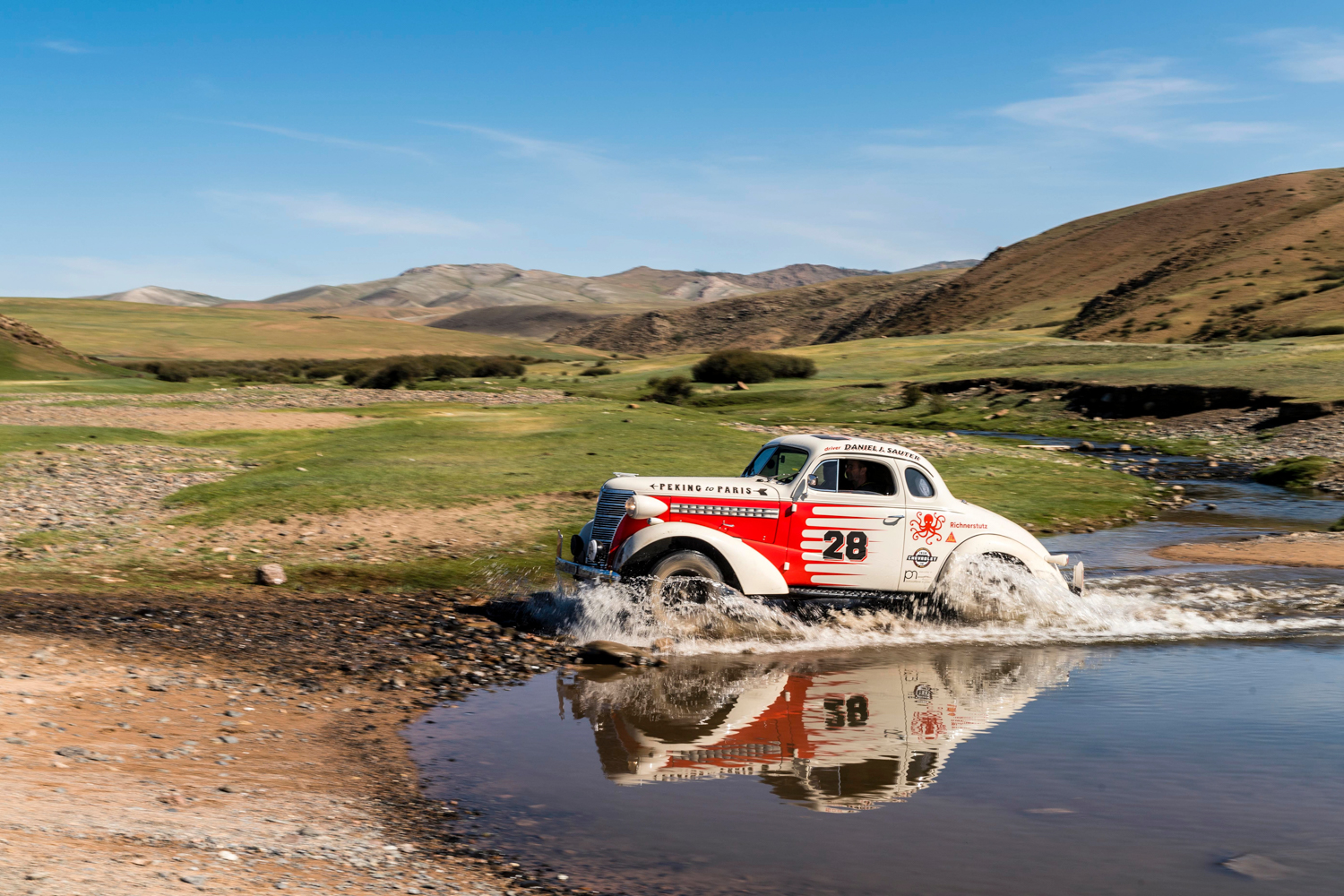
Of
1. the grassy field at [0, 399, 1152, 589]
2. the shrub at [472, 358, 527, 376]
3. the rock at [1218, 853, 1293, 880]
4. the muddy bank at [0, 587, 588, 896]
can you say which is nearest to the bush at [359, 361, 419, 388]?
the shrub at [472, 358, 527, 376]

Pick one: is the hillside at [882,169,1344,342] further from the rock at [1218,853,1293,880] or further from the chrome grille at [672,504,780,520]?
the rock at [1218,853,1293,880]

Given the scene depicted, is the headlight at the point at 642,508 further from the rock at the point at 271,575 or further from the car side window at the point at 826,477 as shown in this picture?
the rock at the point at 271,575

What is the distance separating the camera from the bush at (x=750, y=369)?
264ft

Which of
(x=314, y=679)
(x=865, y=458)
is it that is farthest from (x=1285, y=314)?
(x=314, y=679)

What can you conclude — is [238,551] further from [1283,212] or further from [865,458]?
[1283,212]

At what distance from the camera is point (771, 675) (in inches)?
466

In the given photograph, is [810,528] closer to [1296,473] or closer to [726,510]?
[726,510]

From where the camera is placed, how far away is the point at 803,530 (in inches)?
525

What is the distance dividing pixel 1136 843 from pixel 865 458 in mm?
7095

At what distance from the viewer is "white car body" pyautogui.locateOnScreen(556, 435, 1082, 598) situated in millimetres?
12938

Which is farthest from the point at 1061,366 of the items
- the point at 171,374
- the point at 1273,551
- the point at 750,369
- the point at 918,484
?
the point at 171,374

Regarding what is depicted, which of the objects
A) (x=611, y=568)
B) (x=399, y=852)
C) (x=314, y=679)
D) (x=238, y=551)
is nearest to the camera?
(x=399, y=852)

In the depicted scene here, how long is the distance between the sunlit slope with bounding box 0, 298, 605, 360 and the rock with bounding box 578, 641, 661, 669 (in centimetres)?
14268

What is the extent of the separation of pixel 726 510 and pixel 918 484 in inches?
101
